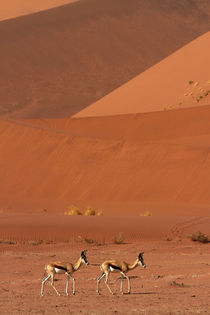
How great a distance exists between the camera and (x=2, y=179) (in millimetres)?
39375

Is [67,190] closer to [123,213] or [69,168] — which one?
[69,168]

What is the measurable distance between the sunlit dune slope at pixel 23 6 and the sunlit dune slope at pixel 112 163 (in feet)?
304

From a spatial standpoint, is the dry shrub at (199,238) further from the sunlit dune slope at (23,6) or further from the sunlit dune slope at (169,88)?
the sunlit dune slope at (23,6)

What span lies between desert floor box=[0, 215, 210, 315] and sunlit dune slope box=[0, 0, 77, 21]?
113803mm

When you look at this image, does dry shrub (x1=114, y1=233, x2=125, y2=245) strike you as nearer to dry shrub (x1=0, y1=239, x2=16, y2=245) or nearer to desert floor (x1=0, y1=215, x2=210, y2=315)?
desert floor (x1=0, y1=215, x2=210, y2=315)

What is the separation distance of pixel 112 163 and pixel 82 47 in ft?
221

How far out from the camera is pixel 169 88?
55469 mm

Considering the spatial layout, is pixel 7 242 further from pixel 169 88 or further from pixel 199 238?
pixel 169 88

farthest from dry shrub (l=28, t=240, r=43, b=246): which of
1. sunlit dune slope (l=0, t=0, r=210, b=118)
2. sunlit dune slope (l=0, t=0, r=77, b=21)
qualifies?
sunlit dune slope (l=0, t=0, r=77, b=21)

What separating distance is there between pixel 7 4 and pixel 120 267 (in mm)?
133303

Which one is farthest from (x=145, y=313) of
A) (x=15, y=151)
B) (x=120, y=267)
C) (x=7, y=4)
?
(x=7, y=4)

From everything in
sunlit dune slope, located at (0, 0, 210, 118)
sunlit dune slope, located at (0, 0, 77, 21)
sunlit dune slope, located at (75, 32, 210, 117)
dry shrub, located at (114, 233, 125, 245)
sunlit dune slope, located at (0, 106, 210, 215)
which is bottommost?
dry shrub, located at (114, 233, 125, 245)

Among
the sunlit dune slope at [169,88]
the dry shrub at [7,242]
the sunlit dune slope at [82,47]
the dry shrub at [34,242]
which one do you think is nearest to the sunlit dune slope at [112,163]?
the sunlit dune slope at [169,88]

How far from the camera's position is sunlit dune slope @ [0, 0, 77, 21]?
136125 millimetres
